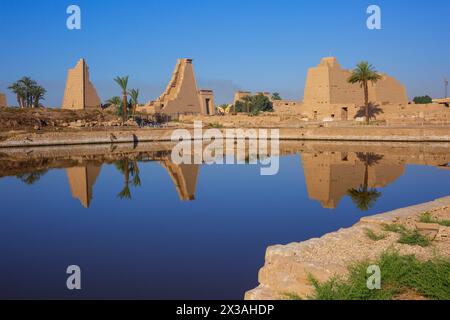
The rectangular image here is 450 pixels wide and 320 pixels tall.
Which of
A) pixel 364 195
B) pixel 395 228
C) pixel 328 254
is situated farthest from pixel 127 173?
pixel 328 254

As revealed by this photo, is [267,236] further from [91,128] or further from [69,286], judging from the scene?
[91,128]

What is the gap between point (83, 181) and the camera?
16953mm

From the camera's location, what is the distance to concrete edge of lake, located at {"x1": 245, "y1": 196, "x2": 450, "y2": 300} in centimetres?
535

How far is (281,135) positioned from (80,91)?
26719mm

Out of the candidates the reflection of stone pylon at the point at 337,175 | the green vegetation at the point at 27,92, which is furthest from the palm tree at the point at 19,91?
the reflection of stone pylon at the point at 337,175

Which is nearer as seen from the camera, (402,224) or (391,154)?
(402,224)

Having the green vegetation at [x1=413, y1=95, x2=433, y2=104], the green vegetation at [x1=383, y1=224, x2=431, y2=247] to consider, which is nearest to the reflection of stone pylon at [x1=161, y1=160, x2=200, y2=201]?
the green vegetation at [x1=383, y1=224, x2=431, y2=247]

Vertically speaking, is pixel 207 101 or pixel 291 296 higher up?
pixel 207 101

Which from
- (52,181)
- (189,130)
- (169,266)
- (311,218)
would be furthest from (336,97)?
(169,266)

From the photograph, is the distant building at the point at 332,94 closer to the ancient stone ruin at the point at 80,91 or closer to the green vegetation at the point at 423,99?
the ancient stone ruin at the point at 80,91

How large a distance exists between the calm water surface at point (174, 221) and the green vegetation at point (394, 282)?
160 cm

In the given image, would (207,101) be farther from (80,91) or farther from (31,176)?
(31,176)
